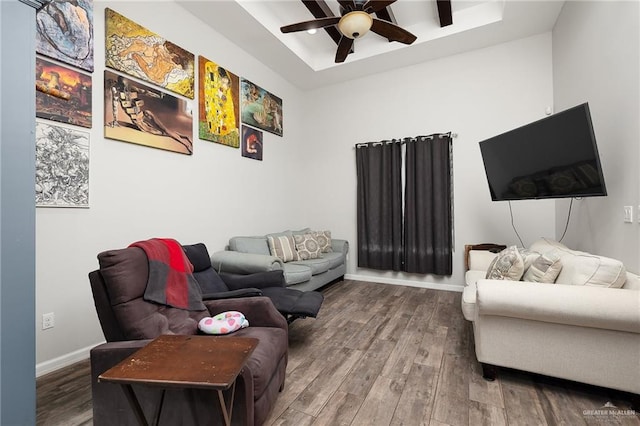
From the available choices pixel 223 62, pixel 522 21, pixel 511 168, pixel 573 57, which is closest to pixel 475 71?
pixel 522 21

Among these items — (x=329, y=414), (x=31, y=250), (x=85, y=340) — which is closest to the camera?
(x=31, y=250)

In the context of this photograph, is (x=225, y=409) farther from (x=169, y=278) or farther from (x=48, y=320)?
(x=48, y=320)

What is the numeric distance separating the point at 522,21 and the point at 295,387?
4403 mm

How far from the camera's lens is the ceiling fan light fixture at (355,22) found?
2.35 meters

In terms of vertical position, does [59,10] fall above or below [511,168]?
above

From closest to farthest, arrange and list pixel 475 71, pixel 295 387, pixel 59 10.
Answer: pixel 295 387 < pixel 59 10 < pixel 475 71

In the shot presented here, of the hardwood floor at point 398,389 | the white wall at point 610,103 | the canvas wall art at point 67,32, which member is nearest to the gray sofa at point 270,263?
the hardwood floor at point 398,389

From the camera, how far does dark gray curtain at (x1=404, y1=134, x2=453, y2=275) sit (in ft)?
12.8

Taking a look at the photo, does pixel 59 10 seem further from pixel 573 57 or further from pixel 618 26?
pixel 573 57

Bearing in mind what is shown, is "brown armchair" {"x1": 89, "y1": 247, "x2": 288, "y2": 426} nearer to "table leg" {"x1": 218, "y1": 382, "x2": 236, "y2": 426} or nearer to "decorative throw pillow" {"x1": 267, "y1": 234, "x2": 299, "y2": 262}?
"table leg" {"x1": 218, "y1": 382, "x2": 236, "y2": 426}

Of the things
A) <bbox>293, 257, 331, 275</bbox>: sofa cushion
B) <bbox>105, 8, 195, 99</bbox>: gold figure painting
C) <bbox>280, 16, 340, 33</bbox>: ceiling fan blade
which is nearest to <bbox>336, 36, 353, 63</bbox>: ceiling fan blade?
<bbox>280, 16, 340, 33</bbox>: ceiling fan blade

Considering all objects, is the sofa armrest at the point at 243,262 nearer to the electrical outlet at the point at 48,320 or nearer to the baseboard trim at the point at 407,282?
the electrical outlet at the point at 48,320

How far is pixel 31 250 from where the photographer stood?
1152 millimetres

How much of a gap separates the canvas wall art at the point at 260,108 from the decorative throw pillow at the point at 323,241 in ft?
5.61
